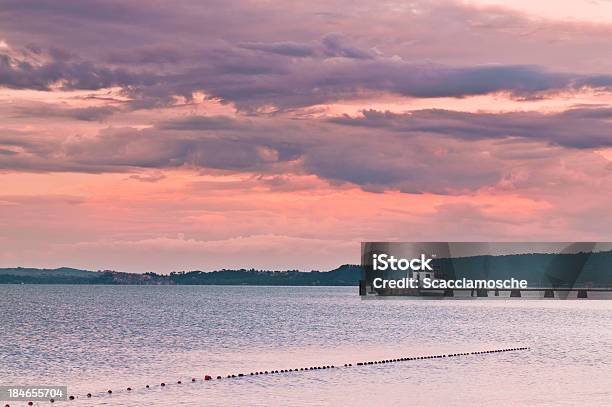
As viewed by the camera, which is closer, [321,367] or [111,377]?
[111,377]

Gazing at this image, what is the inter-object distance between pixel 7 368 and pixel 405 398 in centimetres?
4203

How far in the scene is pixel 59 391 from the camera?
71.6 meters

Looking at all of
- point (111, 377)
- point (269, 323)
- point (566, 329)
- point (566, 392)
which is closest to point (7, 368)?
point (111, 377)

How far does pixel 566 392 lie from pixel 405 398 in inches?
486

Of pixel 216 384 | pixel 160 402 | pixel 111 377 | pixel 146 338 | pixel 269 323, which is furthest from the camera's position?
pixel 269 323

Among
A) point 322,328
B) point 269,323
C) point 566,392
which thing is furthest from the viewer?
point 269,323

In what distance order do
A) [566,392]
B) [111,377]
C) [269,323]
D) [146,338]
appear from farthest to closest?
[269,323] < [146,338] < [111,377] < [566,392]

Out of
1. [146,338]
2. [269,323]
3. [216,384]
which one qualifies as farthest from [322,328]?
[216,384]

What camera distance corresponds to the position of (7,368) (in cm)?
9156

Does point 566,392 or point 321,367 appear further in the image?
point 321,367

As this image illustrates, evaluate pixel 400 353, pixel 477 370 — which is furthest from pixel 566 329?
pixel 477 370

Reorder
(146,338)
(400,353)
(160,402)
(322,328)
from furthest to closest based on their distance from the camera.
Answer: (322,328)
(146,338)
(400,353)
(160,402)

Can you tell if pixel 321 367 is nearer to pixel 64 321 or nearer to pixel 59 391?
pixel 59 391

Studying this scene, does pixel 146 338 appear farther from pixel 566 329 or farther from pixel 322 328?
pixel 566 329
